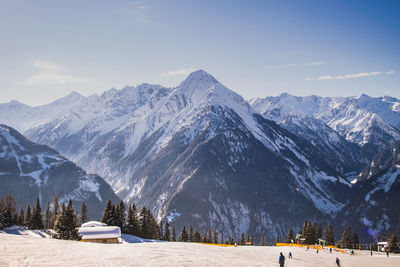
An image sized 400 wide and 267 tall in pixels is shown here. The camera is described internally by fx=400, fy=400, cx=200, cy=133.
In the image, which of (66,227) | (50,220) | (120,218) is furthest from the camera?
(50,220)

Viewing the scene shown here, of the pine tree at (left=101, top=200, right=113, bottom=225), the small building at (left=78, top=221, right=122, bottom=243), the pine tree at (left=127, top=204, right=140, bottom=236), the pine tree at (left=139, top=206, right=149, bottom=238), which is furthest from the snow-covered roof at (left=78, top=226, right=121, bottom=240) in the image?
the pine tree at (left=139, top=206, right=149, bottom=238)

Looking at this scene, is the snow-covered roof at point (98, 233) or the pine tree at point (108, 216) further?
the pine tree at point (108, 216)

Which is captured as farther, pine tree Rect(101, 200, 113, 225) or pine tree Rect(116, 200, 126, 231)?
pine tree Rect(116, 200, 126, 231)

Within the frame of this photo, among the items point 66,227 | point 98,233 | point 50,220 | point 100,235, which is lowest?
point 100,235

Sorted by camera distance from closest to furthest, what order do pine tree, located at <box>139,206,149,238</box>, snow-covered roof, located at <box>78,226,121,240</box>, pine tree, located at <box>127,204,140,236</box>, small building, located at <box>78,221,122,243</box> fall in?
small building, located at <box>78,221,122,243</box> < snow-covered roof, located at <box>78,226,121,240</box> < pine tree, located at <box>127,204,140,236</box> < pine tree, located at <box>139,206,149,238</box>

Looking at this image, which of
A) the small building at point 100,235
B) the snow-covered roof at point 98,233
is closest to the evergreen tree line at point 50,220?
the snow-covered roof at point 98,233

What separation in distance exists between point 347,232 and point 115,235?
336ft

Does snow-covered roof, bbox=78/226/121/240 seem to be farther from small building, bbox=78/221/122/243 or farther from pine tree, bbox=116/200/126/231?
pine tree, bbox=116/200/126/231

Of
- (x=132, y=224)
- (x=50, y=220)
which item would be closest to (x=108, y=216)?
(x=132, y=224)

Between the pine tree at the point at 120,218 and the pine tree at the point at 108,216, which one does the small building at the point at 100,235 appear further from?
the pine tree at the point at 120,218

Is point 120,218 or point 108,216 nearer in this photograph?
point 108,216

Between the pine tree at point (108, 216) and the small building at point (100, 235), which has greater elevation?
the pine tree at point (108, 216)

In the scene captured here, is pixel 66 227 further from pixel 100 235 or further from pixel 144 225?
pixel 144 225

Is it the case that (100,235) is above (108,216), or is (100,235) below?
below
